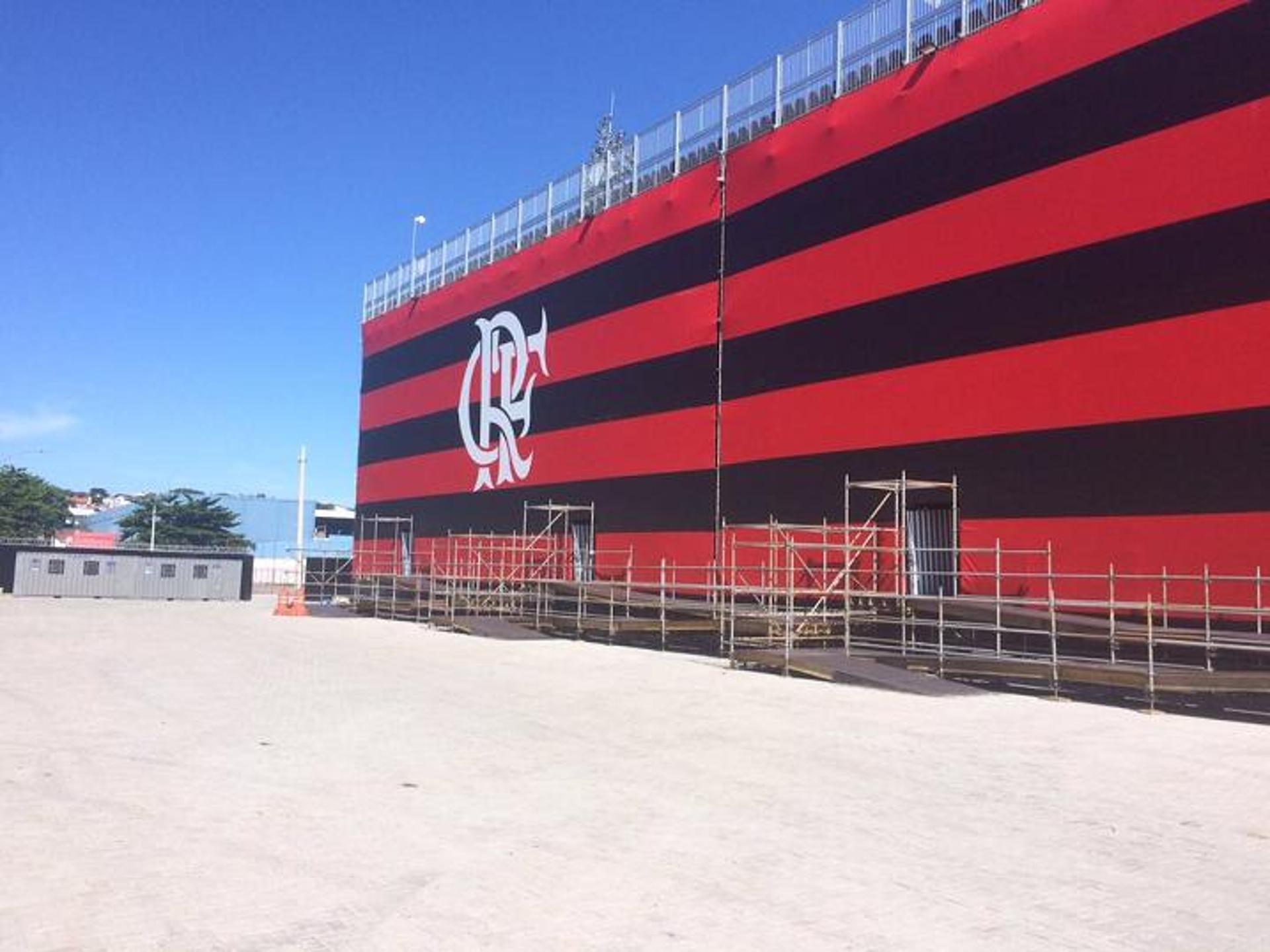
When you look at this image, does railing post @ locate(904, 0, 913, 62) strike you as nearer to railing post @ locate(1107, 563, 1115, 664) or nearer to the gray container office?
railing post @ locate(1107, 563, 1115, 664)

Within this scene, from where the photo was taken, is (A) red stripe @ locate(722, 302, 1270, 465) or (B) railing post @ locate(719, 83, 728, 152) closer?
(A) red stripe @ locate(722, 302, 1270, 465)

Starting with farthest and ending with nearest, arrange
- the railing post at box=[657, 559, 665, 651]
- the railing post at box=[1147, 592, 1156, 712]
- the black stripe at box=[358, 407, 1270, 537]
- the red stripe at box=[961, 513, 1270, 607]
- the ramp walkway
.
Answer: the railing post at box=[657, 559, 665, 651] → the ramp walkway → the black stripe at box=[358, 407, 1270, 537] → the red stripe at box=[961, 513, 1270, 607] → the railing post at box=[1147, 592, 1156, 712]

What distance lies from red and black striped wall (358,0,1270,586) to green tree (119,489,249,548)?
66207 mm

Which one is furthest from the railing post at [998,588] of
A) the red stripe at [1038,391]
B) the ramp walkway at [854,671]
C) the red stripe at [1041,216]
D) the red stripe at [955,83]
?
the red stripe at [955,83]

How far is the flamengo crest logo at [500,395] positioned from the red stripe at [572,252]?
1151 mm

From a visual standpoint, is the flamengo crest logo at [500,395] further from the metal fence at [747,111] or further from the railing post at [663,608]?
the railing post at [663,608]

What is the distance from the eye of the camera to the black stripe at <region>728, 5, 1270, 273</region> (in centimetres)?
1456

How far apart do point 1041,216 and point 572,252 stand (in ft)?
51.5

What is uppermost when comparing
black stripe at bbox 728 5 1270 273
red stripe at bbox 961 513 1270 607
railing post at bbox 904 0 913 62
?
railing post at bbox 904 0 913 62

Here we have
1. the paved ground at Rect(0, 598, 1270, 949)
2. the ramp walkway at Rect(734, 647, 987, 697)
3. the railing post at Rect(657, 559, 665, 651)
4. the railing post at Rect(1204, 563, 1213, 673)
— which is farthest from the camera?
the railing post at Rect(657, 559, 665, 651)

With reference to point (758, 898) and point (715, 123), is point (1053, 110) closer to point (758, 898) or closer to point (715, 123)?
point (715, 123)

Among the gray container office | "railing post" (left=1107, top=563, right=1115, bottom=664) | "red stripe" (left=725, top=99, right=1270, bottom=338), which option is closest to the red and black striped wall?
"red stripe" (left=725, top=99, right=1270, bottom=338)

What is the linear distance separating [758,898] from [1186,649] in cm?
1197

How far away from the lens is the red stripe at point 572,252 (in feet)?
83.4
